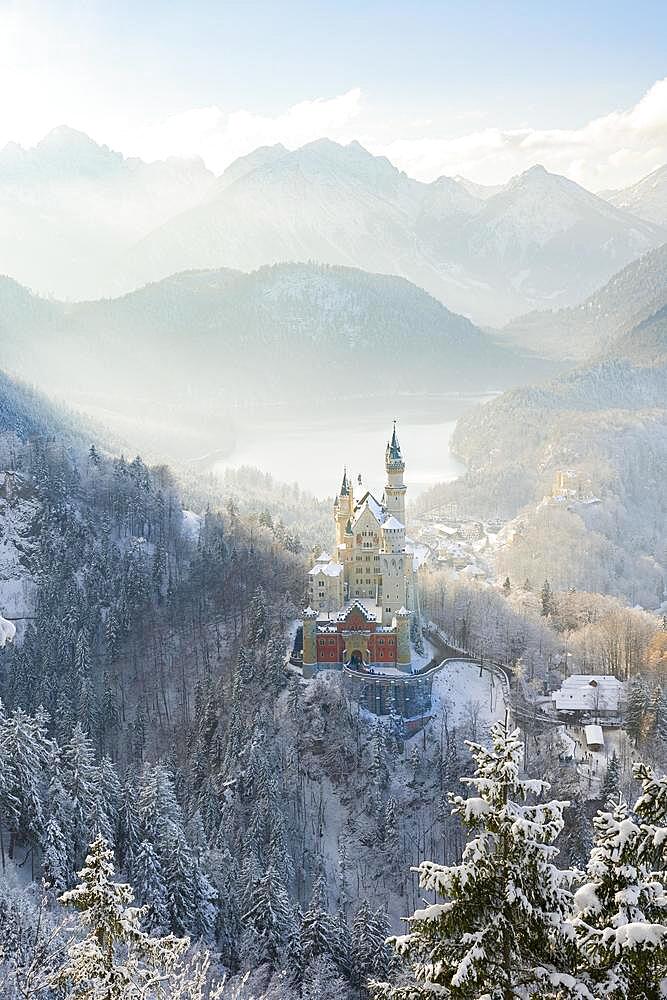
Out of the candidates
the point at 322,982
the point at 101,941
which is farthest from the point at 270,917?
the point at 101,941

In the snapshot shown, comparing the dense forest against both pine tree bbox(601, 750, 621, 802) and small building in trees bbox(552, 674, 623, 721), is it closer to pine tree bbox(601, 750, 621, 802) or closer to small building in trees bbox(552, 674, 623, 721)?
pine tree bbox(601, 750, 621, 802)

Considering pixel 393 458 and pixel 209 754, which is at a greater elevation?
pixel 393 458

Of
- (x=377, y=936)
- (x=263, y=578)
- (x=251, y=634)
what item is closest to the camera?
(x=377, y=936)

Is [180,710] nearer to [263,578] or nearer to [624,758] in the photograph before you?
[263,578]

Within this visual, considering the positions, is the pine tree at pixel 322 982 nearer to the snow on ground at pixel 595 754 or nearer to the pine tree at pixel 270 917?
the pine tree at pixel 270 917

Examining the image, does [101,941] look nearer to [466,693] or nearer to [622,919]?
[622,919]

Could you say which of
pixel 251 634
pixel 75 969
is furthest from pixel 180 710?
pixel 75 969
